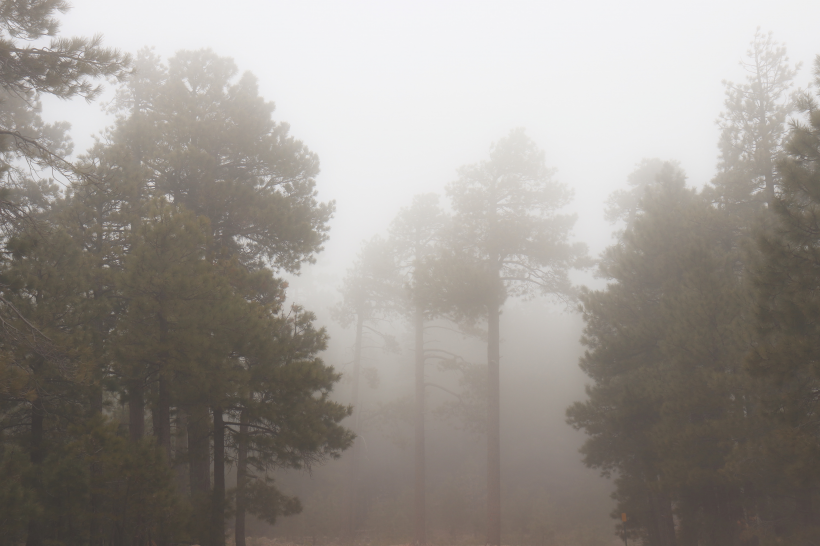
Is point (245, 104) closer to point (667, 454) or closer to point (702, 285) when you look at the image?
point (702, 285)

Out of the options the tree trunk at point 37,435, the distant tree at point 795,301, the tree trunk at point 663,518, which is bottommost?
the tree trunk at point 663,518

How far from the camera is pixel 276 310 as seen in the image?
31.9ft

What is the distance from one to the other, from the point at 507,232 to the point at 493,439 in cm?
673

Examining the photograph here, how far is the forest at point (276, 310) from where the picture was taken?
21.7ft

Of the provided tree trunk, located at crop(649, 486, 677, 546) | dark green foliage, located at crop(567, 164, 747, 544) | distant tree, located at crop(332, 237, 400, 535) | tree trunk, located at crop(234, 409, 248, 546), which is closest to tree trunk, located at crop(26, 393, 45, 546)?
tree trunk, located at crop(234, 409, 248, 546)

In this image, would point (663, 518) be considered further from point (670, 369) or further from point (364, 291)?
point (364, 291)

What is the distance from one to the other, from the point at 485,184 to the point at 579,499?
650 inches

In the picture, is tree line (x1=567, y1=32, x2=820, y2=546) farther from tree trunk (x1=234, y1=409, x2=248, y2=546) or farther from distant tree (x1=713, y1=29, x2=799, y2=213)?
tree trunk (x1=234, y1=409, x2=248, y2=546)

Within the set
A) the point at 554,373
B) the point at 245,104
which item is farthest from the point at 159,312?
the point at 554,373

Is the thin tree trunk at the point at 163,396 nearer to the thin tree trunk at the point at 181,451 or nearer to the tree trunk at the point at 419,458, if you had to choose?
the thin tree trunk at the point at 181,451

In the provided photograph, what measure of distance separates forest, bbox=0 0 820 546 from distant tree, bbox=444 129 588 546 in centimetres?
8

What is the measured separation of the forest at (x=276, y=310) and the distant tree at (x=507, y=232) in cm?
8

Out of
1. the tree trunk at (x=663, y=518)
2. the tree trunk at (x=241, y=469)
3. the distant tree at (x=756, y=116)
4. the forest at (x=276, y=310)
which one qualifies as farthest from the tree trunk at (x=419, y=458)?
the distant tree at (x=756, y=116)

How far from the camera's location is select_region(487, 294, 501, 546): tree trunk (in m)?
14.3
